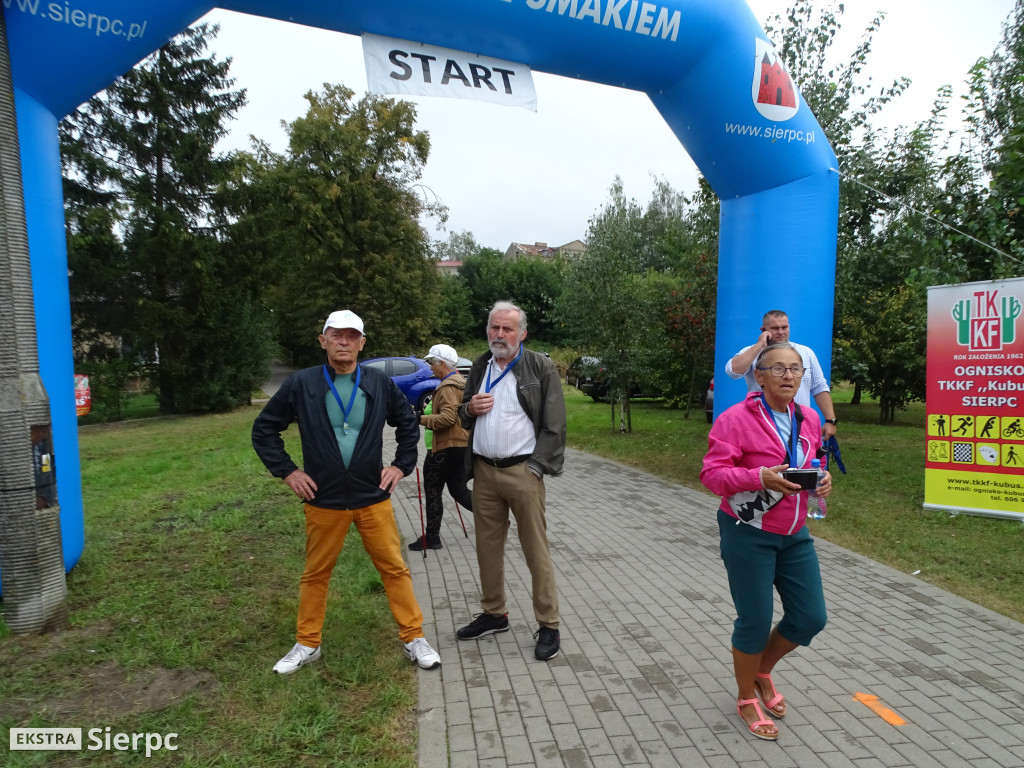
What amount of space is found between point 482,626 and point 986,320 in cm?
609

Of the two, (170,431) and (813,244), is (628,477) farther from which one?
(170,431)

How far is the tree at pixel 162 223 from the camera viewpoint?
57.6ft

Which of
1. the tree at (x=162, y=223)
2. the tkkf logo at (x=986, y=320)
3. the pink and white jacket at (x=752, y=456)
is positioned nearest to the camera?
the pink and white jacket at (x=752, y=456)

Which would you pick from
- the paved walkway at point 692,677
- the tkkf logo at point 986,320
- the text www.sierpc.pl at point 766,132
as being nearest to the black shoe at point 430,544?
the paved walkway at point 692,677

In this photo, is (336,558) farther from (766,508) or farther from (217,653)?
(766,508)

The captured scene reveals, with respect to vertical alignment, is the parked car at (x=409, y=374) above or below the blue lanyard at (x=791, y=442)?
below

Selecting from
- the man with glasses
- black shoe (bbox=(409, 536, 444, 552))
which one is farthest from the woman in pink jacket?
black shoe (bbox=(409, 536, 444, 552))

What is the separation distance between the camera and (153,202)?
18062 millimetres

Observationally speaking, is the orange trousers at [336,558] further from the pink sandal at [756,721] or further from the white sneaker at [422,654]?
the pink sandal at [756,721]

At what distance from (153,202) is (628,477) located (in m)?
15.9

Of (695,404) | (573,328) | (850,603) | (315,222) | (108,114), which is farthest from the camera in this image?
(315,222)

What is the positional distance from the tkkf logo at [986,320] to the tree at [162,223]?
17917 mm

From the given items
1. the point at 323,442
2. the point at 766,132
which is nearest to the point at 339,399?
the point at 323,442

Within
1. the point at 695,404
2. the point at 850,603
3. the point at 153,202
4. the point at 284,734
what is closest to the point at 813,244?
the point at 850,603
